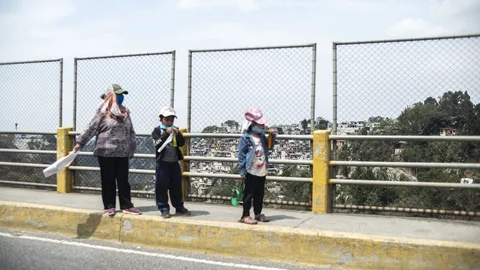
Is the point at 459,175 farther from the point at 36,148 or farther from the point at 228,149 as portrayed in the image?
the point at 36,148

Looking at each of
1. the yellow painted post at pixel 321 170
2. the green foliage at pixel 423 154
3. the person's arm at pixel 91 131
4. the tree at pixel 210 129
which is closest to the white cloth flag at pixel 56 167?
the person's arm at pixel 91 131

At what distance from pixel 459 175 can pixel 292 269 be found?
288cm

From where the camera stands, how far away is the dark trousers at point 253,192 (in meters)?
6.63

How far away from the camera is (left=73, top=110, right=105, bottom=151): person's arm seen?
23.1 ft

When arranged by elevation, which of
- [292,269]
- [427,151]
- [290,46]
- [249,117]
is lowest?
[292,269]

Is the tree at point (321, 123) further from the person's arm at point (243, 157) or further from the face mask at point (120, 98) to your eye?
the face mask at point (120, 98)

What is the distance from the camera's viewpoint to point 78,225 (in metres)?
7.17

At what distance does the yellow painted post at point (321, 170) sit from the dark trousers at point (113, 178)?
2.71 metres

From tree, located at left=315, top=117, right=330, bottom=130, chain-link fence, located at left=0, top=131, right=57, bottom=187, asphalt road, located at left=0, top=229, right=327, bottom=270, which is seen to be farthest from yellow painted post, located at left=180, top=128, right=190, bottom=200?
chain-link fence, located at left=0, top=131, right=57, bottom=187

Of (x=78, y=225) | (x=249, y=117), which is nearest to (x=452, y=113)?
(x=249, y=117)

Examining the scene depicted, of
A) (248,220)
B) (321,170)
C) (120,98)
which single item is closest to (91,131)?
(120,98)

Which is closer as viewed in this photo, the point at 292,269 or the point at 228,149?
the point at 292,269

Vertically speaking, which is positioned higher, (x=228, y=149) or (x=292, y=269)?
(x=228, y=149)

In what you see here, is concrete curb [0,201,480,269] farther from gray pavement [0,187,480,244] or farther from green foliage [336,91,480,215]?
green foliage [336,91,480,215]
